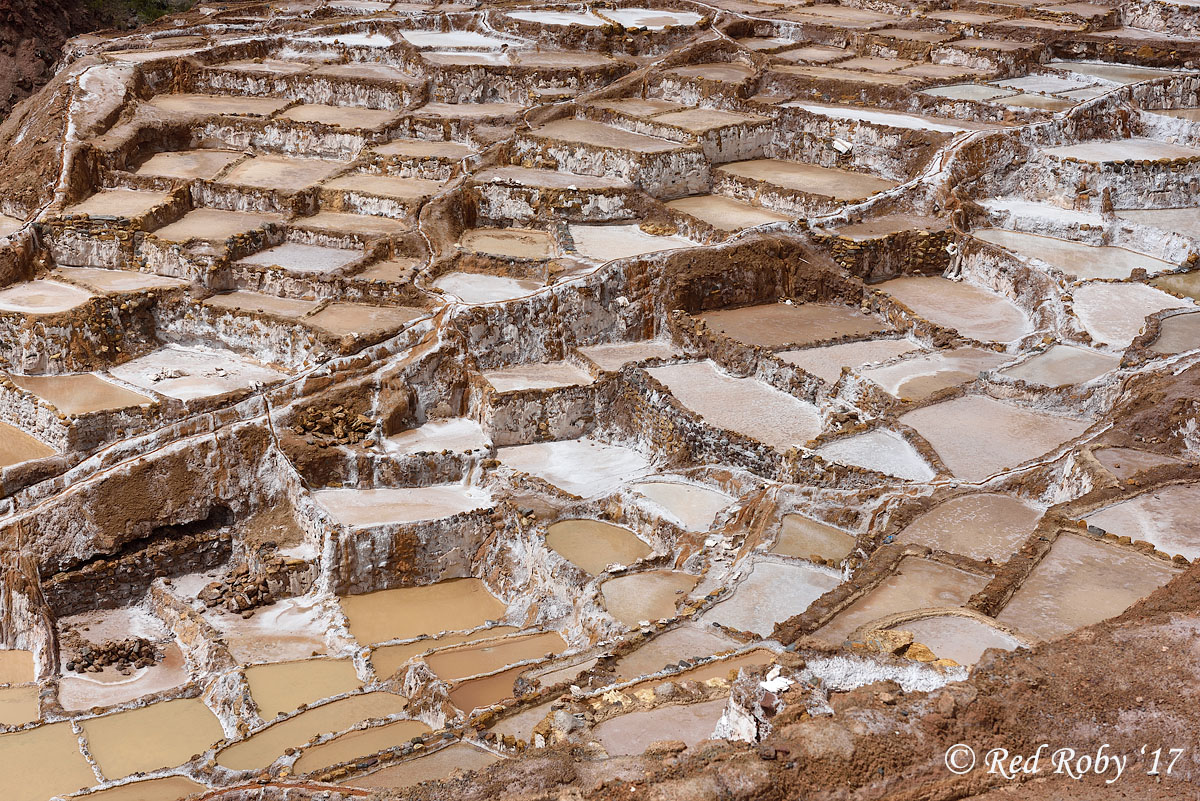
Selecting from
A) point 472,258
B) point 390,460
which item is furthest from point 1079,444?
point 472,258

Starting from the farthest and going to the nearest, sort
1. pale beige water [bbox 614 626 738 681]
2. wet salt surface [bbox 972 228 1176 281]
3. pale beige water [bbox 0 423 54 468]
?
wet salt surface [bbox 972 228 1176 281] → pale beige water [bbox 0 423 54 468] → pale beige water [bbox 614 626 738 681]

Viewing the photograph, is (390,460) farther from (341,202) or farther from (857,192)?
(857,192)

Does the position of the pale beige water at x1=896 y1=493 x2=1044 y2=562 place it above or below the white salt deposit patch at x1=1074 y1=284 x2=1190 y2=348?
below

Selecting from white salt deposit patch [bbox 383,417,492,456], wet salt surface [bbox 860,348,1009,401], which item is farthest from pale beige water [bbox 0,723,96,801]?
wet salt surface [bbox 860,348,1009,401]

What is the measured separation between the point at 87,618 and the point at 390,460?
5.06 m

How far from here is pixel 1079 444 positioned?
15781 millimetres

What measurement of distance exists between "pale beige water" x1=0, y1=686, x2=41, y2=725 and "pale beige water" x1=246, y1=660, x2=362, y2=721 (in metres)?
2.77

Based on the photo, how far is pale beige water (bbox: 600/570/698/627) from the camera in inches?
587

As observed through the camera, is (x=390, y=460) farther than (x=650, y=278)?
No

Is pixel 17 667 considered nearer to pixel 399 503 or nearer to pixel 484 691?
pixel 399 503

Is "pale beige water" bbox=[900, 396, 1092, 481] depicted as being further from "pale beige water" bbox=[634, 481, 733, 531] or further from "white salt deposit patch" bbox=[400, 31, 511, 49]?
"white salt deposit patch" bbox=[400, 31, 511, 49]

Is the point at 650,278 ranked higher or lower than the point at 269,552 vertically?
higher

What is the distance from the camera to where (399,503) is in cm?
1827

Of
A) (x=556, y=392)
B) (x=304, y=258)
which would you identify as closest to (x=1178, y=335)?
(x=556, y=392)
